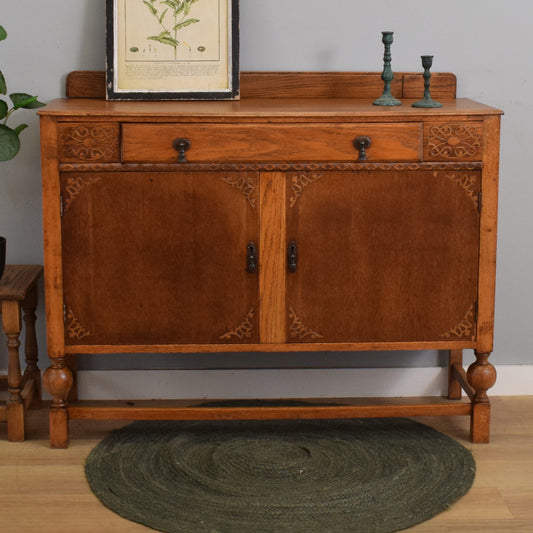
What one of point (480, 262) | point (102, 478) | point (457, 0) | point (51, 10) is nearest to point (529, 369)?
point (480, 262)

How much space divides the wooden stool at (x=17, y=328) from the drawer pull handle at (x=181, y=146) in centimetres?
70

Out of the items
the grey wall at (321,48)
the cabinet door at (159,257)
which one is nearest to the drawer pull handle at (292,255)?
the cabinet door at (159,257)

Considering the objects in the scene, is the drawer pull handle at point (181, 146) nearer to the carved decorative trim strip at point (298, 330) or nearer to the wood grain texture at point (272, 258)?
the wood grain texture at point (272, 258)

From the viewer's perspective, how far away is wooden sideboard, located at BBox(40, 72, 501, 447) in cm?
288

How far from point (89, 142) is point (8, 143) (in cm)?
33

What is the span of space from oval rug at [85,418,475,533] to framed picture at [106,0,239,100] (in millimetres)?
1148

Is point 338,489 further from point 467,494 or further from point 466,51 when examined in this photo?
point 466,51

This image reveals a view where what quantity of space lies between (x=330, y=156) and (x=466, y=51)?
0.81 metres

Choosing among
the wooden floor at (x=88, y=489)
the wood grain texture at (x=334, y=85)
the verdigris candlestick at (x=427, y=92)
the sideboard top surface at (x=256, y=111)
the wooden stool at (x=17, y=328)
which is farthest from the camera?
the wood grain texture at (x=334, y=85)

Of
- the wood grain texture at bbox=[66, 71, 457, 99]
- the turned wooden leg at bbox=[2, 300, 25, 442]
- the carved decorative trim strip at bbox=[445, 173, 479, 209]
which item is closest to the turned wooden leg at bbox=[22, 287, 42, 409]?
the turned wooden leg at bbox=[2, 300, 25, 442]

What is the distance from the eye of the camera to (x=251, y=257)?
2.95 meters

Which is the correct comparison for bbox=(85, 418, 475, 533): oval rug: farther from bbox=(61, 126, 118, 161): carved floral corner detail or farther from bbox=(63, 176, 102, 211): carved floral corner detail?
bbox=(61, 126, 118, 161): carved floral corner detail

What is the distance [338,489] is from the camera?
2.81 meters

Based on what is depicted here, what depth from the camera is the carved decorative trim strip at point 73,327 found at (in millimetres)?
2979
